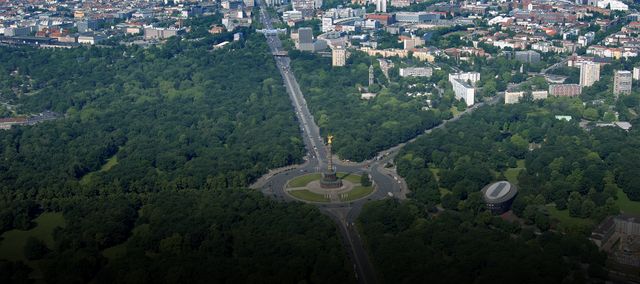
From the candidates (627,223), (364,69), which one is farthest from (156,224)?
(364,69)

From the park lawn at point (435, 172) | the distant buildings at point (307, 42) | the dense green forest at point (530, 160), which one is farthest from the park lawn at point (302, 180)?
the distant buildings at point (307, 42)

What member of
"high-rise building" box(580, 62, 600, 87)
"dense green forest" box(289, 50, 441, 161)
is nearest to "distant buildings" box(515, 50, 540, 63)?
"high-rise building" box(580, 62, 600, 87)

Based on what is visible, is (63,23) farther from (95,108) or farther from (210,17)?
(95,108)

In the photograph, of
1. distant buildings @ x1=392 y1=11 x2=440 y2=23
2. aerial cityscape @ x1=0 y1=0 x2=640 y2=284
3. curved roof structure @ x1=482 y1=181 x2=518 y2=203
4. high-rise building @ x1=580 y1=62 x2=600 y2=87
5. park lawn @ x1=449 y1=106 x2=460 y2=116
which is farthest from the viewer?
distant buildings @ x1=392 y1=11 x2=440 y2=23

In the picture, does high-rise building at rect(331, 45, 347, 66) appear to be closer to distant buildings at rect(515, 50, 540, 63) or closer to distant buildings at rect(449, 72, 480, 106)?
distant buildings at rect(449, 72, 480, 106)

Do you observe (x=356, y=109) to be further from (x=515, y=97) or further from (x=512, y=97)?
(x=515, y=97)
